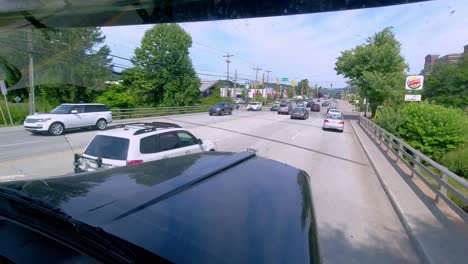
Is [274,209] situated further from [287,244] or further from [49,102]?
[49,102]

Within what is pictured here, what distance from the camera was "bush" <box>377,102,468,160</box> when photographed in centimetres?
1304

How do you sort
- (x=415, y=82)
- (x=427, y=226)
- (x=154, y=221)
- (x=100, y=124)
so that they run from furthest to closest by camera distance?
(x=415, y=82)
(x=100, y=124)
(x=427, y=226)
(x=154, y=221)

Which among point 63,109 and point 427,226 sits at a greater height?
point 63,109

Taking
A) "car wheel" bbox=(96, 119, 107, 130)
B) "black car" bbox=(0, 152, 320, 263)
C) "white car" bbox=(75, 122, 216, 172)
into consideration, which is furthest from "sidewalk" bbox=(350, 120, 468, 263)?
"car wheel" bbox=(96, 119, 107, 130)

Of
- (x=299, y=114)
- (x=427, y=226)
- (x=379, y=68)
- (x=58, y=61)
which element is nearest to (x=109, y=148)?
(x=427, y=226)

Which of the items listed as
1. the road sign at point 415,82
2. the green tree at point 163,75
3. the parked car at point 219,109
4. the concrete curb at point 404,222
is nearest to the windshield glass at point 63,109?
the concrete curb at point 404,222

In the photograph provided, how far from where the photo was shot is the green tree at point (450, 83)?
19625mm

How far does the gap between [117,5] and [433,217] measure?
256 inches

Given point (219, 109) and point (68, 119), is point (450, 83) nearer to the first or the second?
point (219, 109)

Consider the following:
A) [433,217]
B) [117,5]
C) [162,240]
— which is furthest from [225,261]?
[433,217]

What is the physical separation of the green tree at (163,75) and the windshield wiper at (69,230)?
34143mm

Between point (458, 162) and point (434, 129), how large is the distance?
267 cm

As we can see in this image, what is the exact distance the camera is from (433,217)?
5324 millimetres

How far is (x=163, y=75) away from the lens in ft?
126
